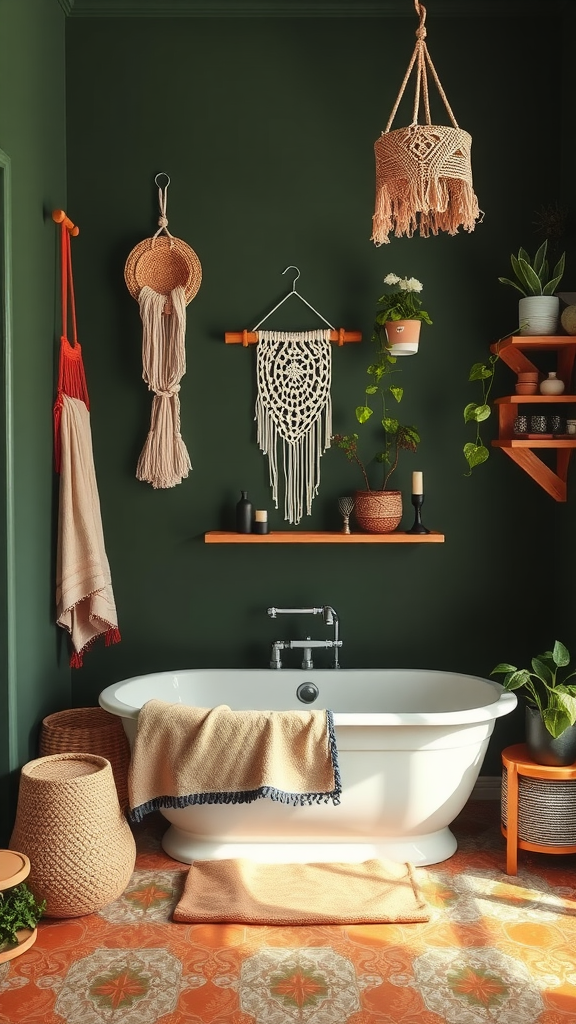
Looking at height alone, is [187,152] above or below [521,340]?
above

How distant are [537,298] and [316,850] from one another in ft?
6.98

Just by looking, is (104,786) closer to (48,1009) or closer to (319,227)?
(48,1009)

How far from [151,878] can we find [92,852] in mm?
392

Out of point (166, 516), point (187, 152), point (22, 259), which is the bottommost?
point (166, 516)

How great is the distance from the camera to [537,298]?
3627 millimetres

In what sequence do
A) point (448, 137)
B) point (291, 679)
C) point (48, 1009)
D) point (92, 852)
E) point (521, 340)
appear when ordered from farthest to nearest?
1. point (291, 679)
2. point (521, 340)
3. point (92, 852)
4. point (448, 137)
5. point (48, 1009)

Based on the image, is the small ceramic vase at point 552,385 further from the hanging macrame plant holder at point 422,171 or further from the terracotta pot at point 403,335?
the hanging macrame plant holder at point 422,171

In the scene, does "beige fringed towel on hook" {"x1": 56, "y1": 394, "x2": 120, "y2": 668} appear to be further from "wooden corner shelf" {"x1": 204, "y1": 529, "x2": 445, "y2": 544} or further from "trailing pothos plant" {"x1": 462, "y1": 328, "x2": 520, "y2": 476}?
"trailing pothos plant" {"x1": 462, "y1": 328, "x2": 520, "y2": 476}

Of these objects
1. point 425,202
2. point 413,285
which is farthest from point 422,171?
point 413,285

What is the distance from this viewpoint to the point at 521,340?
3.59 meters

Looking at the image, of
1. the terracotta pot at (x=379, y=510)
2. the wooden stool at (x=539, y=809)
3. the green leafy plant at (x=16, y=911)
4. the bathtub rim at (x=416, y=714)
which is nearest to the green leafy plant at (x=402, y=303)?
the terracotta pot at (x=379, y=510)

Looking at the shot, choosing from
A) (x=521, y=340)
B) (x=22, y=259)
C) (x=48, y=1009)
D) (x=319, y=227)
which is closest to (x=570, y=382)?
(x=521, y=340)

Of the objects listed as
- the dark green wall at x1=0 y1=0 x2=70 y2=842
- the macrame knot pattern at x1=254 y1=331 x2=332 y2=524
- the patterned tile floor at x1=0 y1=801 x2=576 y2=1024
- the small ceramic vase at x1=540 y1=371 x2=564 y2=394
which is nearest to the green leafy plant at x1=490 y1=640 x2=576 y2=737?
the patterned tile floor at x1=0 y1=801 x2=576 y2=1024

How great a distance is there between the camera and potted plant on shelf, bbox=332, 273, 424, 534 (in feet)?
12.2
